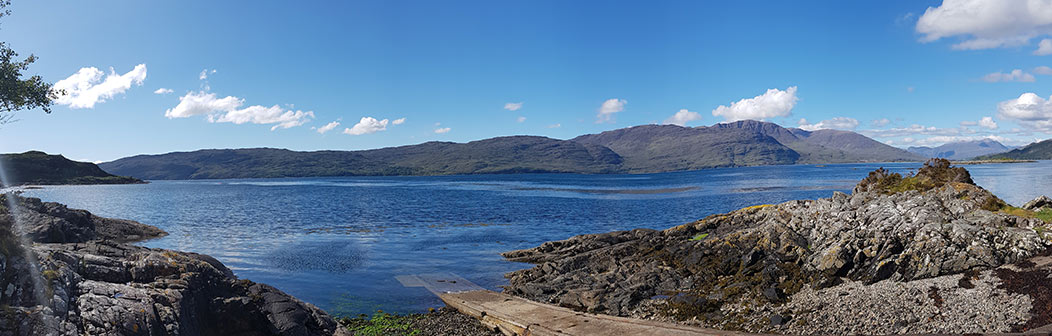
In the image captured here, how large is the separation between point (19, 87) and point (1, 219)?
16.2m

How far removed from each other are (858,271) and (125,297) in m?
26.0

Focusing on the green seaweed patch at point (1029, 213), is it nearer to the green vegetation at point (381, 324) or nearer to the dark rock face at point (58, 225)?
the green vegetation at point (381, 324)

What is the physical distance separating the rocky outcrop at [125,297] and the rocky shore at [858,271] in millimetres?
14152

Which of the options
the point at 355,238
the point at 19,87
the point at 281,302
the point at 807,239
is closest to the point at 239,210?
the point at 355,238

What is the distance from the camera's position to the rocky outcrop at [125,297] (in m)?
11.5

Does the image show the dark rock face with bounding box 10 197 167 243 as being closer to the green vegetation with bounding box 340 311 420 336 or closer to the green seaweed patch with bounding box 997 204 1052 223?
the green vegetation with bounding box 340 311 420 336

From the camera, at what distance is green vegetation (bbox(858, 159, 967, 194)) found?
97.1 feet

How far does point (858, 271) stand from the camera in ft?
74.5

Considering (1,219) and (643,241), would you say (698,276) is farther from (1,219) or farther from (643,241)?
(1,219)

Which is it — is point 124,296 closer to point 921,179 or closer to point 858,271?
point 858,271

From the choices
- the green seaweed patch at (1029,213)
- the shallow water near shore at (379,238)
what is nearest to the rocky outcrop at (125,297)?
the shallow water near shore at (379,238)

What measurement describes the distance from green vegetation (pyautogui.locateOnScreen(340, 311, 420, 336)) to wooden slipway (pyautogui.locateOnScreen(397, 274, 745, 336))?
2.99 m

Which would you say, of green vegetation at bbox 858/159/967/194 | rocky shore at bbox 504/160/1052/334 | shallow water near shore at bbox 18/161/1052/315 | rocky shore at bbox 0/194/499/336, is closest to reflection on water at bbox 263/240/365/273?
shallow water near shore at bbox 18/161/1052/315

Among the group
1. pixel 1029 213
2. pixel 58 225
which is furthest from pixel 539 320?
pixel 58 225
